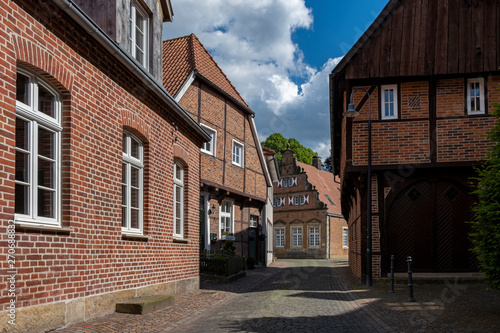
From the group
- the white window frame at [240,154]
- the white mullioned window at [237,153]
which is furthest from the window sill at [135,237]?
the white mullioned window at [237,153]

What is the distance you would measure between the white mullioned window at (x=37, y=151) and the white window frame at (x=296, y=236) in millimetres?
38574

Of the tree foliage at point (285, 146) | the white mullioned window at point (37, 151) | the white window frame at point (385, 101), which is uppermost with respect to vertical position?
the tree foliage at point (285, 146)

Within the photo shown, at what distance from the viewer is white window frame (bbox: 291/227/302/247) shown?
44.3 meters

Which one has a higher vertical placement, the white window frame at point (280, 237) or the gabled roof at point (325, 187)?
the gabled roof at point (325, 187)

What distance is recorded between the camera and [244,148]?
75.6 ft

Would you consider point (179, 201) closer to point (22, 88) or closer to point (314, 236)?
point (22, 88)

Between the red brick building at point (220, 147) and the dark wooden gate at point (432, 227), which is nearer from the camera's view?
the dark wooden gate at point (432, 227)

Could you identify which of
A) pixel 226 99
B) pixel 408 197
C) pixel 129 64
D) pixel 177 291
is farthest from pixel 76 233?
pixel 226 99

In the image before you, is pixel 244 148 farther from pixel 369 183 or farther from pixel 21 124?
pixel 21 124

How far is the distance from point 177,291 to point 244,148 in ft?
39.7

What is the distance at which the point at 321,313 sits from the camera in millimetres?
8828

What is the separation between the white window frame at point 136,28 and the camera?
10273 millimetres

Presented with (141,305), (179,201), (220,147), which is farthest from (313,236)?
(141,305)

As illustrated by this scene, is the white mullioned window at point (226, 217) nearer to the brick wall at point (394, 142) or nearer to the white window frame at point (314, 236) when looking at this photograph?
the brick wall at point (394, 142)
